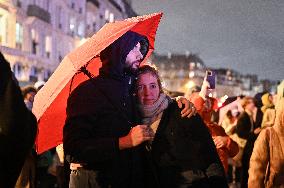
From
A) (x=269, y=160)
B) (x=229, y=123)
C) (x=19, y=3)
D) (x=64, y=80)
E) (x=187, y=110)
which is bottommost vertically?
(x=229, y=123)

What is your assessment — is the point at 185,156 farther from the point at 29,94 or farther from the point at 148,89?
the point at 29,94

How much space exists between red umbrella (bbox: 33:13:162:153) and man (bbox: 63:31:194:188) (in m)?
0.13

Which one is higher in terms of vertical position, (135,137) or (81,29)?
(81,29)

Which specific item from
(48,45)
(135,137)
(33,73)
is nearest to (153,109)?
(135,137)

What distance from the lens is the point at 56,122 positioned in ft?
15.7

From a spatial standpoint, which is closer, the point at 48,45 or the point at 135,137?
the point at 135,137

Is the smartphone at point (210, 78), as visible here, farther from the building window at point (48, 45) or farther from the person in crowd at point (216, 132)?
the building window at point (48, 45)

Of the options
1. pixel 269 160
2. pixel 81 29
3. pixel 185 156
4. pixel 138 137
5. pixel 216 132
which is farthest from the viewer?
pixel 81 29

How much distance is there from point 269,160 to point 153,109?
123 cm

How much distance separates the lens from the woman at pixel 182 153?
14.2 ft

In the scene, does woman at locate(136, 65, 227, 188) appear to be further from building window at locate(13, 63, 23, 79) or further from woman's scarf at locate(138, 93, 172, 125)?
building window at locate(13, 63, 23, 79)

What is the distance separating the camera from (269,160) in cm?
493

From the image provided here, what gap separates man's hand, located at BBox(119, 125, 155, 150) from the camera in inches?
155

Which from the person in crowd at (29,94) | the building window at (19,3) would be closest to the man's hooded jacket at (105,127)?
the person in crowd at (29,94)
